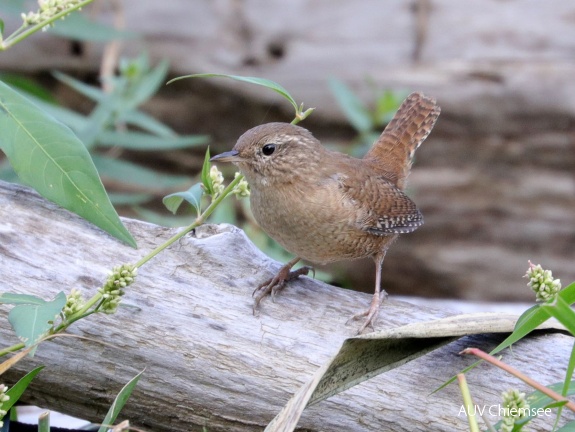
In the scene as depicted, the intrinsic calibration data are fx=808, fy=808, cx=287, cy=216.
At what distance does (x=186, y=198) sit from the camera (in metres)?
2.50

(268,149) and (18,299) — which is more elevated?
(268,149)

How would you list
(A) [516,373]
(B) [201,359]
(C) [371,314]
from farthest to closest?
(C) [371,314]
(B) [201,359]
(A) [516,373]

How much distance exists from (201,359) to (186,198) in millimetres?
495

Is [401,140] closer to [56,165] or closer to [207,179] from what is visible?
[207,179]

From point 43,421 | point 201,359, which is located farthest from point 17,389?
point 201,359

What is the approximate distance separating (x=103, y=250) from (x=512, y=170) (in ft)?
12.0

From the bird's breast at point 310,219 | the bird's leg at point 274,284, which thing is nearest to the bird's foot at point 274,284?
the bird's leg at point 274,284

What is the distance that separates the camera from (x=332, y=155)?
10.7ft

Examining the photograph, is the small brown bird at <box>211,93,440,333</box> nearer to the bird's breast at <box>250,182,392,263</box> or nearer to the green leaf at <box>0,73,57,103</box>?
the bird's breast at <box>250,182,392,263</box>

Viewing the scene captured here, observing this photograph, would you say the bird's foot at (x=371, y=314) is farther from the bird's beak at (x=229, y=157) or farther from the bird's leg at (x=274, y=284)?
the bird's beak at (x=229, y=157)

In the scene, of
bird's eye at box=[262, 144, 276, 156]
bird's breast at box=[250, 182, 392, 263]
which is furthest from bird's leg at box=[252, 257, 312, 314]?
bird's eye at box=[262, 144, 276, 156]

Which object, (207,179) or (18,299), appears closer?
(18,299)

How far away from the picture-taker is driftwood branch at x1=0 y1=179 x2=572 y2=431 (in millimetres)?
2334

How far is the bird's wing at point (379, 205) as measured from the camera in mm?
3061
